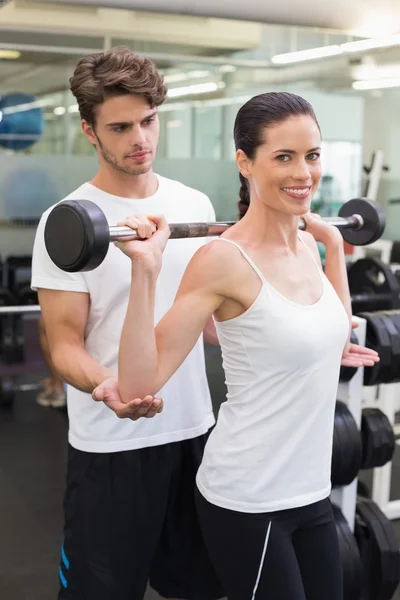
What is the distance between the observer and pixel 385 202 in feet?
20.7

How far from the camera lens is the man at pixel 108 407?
5.32ft

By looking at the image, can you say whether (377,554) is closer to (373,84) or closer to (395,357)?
(395,357)

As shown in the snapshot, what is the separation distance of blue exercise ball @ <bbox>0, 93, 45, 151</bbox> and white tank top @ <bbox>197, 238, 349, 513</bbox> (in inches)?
152

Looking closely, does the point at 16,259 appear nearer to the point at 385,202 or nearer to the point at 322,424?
the point at 385,202

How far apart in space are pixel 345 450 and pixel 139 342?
1027mm

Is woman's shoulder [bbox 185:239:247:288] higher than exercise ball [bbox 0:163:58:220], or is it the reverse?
woman's shoulder [bbox 185:239:247:288]

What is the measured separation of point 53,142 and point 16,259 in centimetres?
78

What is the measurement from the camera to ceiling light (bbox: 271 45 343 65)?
591 cm

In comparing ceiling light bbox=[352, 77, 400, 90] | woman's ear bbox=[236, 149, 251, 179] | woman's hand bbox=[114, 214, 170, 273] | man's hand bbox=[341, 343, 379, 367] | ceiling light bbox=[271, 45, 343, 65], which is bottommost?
man's hand bbox=[341, 343, 379, 367]

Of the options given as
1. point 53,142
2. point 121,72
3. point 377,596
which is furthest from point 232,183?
point 121,72

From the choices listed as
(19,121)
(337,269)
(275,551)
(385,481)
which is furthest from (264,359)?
(19,121)

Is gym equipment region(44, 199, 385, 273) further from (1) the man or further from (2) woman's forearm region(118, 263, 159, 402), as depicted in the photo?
(1) the man

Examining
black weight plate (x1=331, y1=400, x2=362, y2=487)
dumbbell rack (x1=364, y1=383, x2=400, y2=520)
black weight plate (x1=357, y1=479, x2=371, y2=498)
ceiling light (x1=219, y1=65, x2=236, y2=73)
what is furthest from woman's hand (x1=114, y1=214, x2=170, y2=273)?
ceiling light (x1=219, y1=65, x2=236, y2=73)

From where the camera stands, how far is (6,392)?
4.79 metres
